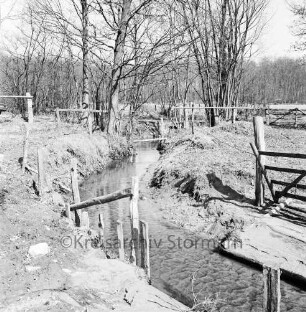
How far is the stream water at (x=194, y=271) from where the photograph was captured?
588cm

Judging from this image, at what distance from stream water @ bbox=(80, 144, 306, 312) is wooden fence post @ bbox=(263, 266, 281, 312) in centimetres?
151

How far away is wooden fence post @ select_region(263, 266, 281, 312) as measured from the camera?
3.56 metres

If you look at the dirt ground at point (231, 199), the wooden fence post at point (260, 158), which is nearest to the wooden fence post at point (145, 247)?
the dirt ground at point (231, 199)

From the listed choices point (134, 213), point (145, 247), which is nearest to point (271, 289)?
point (145, 247)

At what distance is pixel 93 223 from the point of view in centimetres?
982

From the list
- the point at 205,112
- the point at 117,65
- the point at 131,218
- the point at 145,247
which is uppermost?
the point at 117,65

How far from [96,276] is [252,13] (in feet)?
74.3

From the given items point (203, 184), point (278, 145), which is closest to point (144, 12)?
point (278, 145)

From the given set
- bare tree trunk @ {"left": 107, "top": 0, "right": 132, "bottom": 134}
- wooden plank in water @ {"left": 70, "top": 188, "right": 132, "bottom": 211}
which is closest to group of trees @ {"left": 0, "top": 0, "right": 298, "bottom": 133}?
bare tree trunk @ {"left": 107, "top": 0, "right": 132, "bottom": 134}

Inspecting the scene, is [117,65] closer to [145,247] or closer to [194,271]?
[194,271]

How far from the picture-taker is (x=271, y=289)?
12.0ft

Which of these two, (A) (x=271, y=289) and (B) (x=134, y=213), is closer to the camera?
(A) (x=271, y=289)

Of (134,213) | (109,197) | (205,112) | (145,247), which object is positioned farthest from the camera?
(205,112)

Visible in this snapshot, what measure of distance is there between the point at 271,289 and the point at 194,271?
3.51 meters
